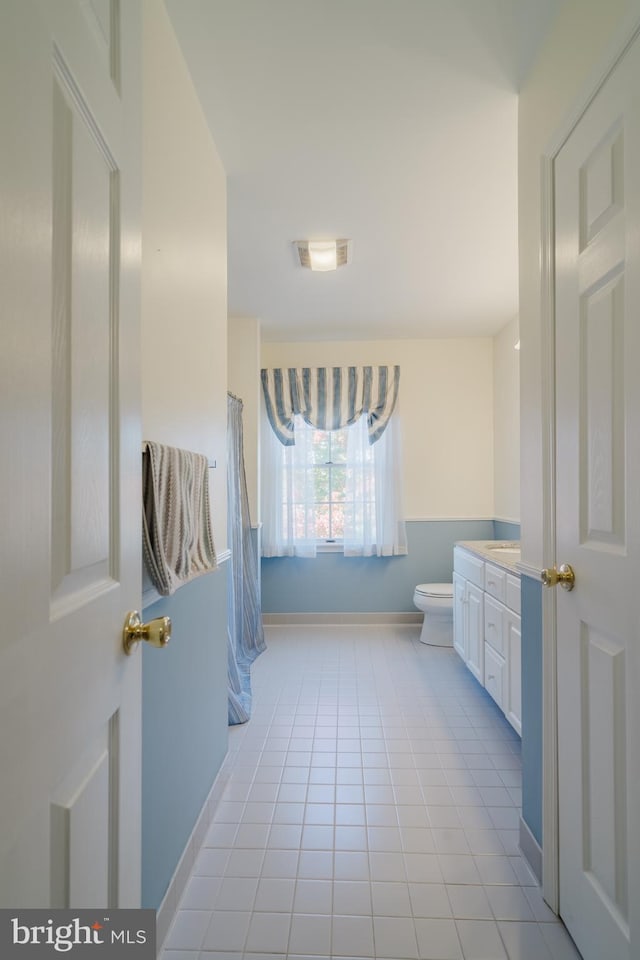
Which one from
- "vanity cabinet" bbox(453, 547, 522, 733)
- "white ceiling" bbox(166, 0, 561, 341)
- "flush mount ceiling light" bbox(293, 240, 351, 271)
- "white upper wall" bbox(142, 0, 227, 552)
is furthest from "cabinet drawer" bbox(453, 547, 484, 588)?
"flush mount ceiling light" bbox(293, 240, 351, 271)

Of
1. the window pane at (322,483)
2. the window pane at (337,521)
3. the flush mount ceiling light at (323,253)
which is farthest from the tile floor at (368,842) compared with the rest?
the flush mount ceiling light at (323,253)

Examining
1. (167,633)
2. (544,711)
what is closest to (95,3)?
(167,633)

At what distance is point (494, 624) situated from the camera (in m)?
2.48

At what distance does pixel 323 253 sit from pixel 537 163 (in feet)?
4.63

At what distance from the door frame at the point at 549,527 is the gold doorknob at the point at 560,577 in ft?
0.19

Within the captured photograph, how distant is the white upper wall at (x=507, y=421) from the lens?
144 inches

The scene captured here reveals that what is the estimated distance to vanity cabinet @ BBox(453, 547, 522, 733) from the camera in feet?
7.13

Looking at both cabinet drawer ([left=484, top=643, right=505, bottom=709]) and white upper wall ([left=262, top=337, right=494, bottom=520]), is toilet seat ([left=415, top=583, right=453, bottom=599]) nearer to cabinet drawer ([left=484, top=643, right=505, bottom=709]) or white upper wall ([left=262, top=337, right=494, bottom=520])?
white upper wall ([left=262, top=337, right=494, bottom=520])

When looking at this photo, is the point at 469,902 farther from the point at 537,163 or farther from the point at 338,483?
the point at 338,483

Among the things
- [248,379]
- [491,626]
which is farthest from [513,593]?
[248,379]

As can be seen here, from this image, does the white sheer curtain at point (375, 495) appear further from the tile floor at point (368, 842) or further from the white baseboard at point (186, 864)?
the white baseboard at point (186, 864)

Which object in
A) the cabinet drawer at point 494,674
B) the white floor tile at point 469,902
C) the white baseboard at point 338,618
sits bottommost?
the white floor tile at point 469,902

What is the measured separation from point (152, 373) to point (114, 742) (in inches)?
33.8

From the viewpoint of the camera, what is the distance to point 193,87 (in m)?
1.60
